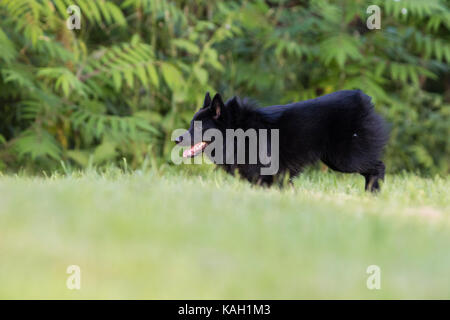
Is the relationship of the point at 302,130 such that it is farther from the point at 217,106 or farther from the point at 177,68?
the point at 177,68

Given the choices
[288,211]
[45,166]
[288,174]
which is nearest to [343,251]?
[288,211]

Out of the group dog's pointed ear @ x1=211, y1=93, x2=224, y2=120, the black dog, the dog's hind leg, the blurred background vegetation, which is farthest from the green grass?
the blurred background vegetation

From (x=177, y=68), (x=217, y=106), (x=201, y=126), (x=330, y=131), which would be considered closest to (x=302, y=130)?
(x=330, y=131)

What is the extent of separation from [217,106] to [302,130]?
2.30 ft

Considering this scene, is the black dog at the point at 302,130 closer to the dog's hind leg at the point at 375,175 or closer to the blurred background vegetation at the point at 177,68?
the dog's hind leg at the point at 375,175

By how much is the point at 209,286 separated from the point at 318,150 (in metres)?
2.53

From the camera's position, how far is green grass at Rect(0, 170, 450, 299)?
2014 millimetres

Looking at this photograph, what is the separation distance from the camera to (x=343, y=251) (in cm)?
236

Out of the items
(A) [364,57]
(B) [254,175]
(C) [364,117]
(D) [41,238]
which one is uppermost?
(A) [364,57]

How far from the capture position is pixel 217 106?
13.9ft

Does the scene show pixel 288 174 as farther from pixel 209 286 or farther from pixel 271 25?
pixel 271 25

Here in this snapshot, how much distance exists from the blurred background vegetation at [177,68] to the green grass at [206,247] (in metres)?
2.97

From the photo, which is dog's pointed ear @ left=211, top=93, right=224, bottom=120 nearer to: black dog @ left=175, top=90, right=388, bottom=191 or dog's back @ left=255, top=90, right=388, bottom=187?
black dog @ left=175, top=90, right=388, bottom=191

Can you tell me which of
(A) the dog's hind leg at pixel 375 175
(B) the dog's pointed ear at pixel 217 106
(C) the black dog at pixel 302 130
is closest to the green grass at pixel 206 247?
(C) the black dog at pixel 302 130
